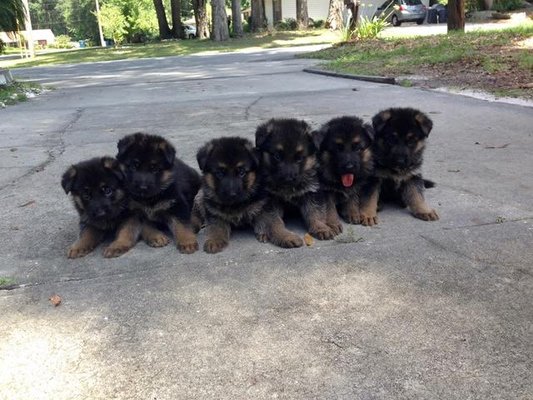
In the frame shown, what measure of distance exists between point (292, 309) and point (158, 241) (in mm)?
1497

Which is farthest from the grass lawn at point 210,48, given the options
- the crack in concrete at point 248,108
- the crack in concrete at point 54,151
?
the crack in concrete at point 54,151

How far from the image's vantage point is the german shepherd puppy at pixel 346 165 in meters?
4.33

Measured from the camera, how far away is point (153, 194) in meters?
4.18

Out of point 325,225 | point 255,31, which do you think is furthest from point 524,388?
point 255,31

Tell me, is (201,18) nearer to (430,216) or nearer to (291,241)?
(430,216)

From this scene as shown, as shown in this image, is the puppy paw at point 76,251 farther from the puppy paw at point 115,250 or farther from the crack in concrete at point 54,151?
the crack in concrete at point 54,151

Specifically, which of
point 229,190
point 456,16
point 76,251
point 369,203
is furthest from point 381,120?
point 456,16

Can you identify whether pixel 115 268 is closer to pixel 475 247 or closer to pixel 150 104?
pixel 475 247

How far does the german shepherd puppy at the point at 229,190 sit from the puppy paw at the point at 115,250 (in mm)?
623

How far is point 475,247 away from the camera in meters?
3.84

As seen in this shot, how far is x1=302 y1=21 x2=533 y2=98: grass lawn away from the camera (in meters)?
11.7

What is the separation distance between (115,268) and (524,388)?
2.67 m

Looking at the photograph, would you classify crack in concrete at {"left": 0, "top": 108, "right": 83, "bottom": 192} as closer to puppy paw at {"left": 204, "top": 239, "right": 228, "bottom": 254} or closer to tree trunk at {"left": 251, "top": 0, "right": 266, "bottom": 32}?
puppy paw at {"left": 204, "top": 239, "right": 228, "bottom": 254}

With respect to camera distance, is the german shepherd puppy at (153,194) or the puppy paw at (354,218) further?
the puppy paw at (354,218)
